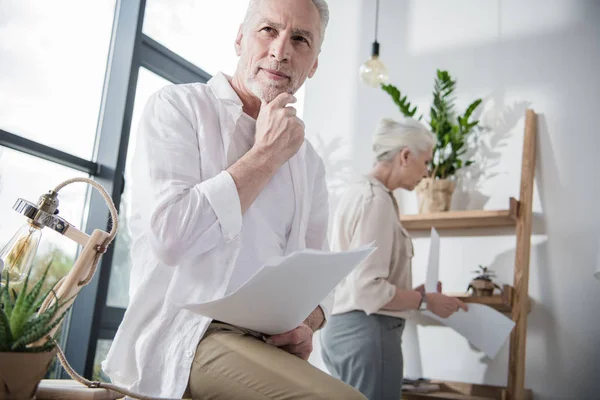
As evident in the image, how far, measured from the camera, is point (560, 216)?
3.09 meters

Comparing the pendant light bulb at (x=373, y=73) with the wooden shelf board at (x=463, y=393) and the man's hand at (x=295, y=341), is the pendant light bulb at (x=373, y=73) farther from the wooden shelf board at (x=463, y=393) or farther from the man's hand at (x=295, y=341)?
the man's hand at (x=295, y=341)

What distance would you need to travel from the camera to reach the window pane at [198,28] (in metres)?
3.28

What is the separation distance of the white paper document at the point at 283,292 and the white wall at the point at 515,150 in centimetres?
231

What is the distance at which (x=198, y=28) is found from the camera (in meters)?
3.52

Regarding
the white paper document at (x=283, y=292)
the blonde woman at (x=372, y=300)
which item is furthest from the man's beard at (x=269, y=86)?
the blonde woman at (x=372, y=300)

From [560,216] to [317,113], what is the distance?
61.7 inches

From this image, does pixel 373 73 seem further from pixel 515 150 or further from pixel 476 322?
pixel 476 322

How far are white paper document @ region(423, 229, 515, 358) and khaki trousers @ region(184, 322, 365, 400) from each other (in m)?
1.86

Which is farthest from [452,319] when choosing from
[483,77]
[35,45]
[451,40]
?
[35,45]

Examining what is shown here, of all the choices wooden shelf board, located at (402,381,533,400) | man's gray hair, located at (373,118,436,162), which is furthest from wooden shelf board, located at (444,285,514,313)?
man's gray hair, located at (373,118,436,162)

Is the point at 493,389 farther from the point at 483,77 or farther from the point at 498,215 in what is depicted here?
the point at 483,77

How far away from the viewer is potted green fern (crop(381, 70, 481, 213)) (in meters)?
3.22

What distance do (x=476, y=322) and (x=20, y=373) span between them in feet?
7.93

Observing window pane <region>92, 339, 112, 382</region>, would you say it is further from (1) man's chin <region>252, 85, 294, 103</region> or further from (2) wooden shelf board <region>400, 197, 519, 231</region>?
(1) man's chin <region>252, 85, 294, 103</region>
